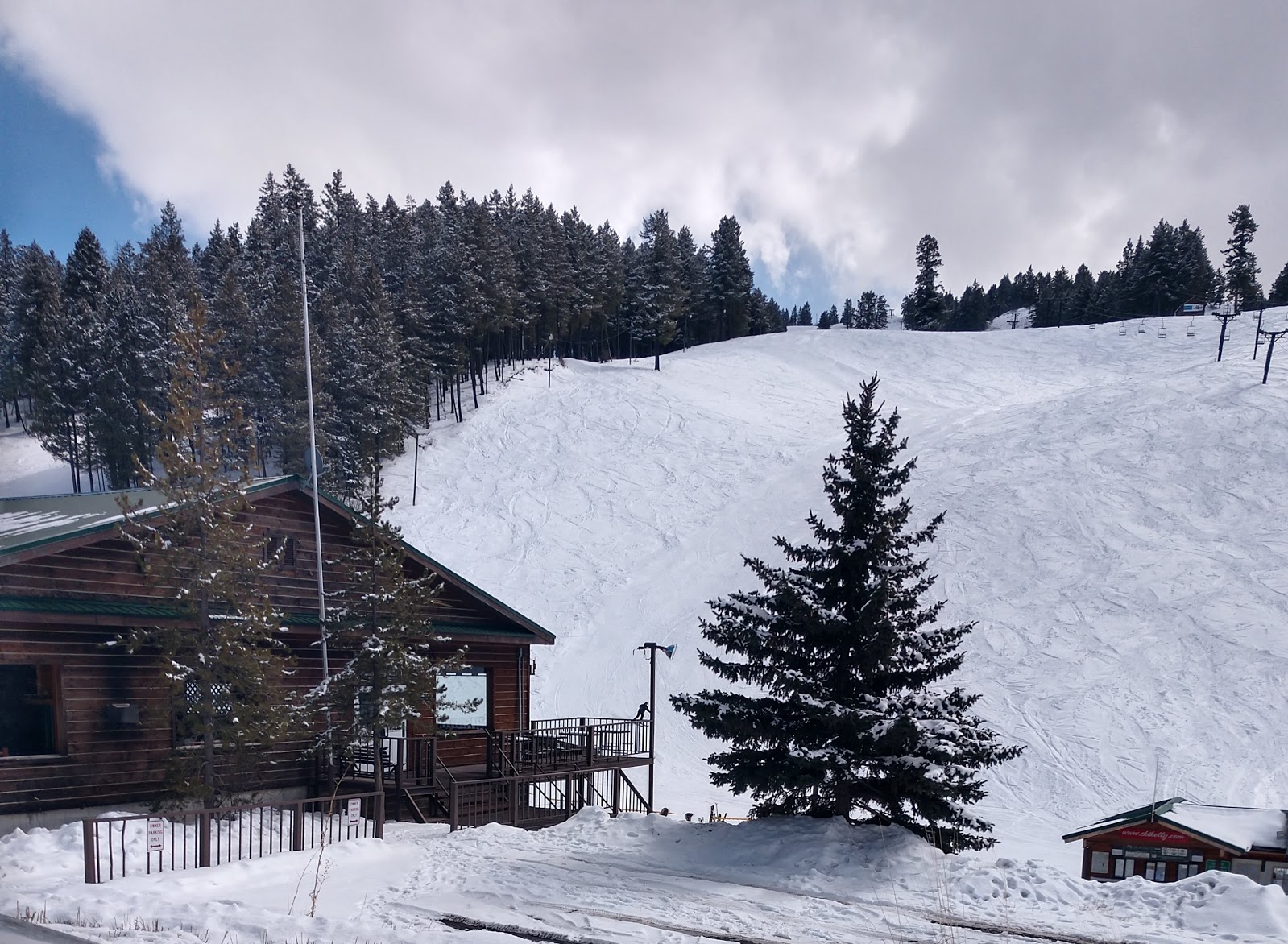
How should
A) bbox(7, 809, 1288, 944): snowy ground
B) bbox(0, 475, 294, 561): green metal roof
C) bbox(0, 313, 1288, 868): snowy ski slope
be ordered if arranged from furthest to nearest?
bbox(0, 313, 1288, 868): snowy ski slope < bbox(0, 475, 294, 561): green metal roof < bbox(7, 809, 1288, 944): snowy ground

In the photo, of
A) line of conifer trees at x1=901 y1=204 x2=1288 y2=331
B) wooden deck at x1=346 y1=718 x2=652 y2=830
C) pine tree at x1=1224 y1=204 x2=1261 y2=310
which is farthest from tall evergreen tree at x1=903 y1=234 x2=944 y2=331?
wooden deck at x1=346 y1=718 x2=652 y2=830

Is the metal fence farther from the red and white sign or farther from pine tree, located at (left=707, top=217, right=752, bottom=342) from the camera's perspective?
pine tree, located at (left=707, top=217, right=752, bottom=342)

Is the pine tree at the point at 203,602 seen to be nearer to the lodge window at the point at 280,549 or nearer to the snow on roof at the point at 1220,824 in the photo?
the lodge window at the point at 280,549

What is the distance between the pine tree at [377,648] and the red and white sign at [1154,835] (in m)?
12.0

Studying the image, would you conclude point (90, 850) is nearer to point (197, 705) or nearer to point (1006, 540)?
point (197, 705)

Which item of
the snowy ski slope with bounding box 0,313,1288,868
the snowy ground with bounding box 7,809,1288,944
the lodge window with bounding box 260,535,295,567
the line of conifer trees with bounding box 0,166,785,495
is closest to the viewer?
the snowy ground with bounding box 7,809,1288,944

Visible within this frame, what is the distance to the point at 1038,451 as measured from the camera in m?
44.2

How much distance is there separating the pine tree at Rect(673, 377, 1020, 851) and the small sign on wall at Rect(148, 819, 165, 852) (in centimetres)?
678

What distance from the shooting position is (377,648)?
1554 centimetres

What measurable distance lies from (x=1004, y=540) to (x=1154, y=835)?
72.1ft

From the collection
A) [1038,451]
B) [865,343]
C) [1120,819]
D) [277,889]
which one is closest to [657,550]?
[1038,451]

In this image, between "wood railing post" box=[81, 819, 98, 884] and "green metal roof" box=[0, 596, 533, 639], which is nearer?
"wood railing post" box=[81, 819, 98, 884]

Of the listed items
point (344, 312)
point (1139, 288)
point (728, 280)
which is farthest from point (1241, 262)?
point (344, 312)

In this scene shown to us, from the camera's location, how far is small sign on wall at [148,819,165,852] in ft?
34.9
